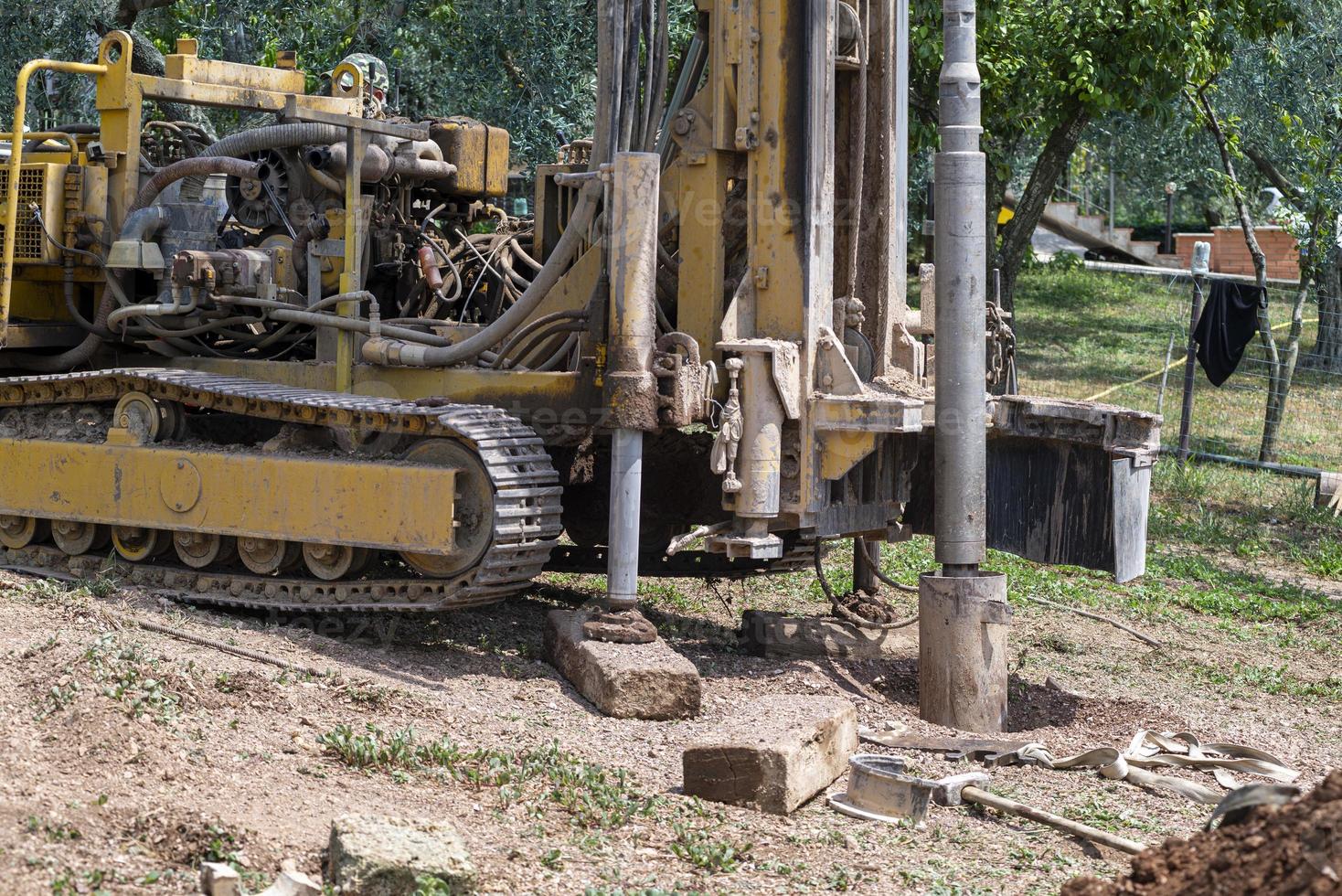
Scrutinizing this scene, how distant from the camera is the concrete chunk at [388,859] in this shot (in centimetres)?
456

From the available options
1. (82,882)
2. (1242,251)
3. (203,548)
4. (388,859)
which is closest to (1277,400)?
(203,548)

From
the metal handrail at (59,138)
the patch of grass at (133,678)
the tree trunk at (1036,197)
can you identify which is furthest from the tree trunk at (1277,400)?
the patch of grass at (133,678)

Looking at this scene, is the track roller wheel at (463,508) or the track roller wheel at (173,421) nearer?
the track roller wheel at (463,508)

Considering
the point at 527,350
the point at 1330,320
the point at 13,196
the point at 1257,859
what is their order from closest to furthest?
the point at 1257,859 → the point at 527,350 → the point at 13,196 → the point at 1330,320

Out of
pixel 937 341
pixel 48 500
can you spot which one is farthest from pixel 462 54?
pixel 937 341

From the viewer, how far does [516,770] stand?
5.88 m

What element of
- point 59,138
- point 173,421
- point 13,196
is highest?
point 59,138

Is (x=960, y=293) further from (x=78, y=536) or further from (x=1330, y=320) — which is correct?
(x=1330, y=320)

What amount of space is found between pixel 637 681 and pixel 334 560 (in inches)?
72.8

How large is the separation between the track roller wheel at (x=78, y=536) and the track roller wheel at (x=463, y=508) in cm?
199

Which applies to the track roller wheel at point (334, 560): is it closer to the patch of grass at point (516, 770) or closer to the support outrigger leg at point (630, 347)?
the support outrigger leg at point (630, 347)

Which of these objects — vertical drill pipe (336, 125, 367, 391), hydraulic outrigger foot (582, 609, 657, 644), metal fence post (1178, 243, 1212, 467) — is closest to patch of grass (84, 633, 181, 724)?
hydraulic outrigger foot (582, 609, 657, 644)

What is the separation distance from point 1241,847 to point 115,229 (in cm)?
703

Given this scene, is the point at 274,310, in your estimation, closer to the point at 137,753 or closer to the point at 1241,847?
the point at 137,753
